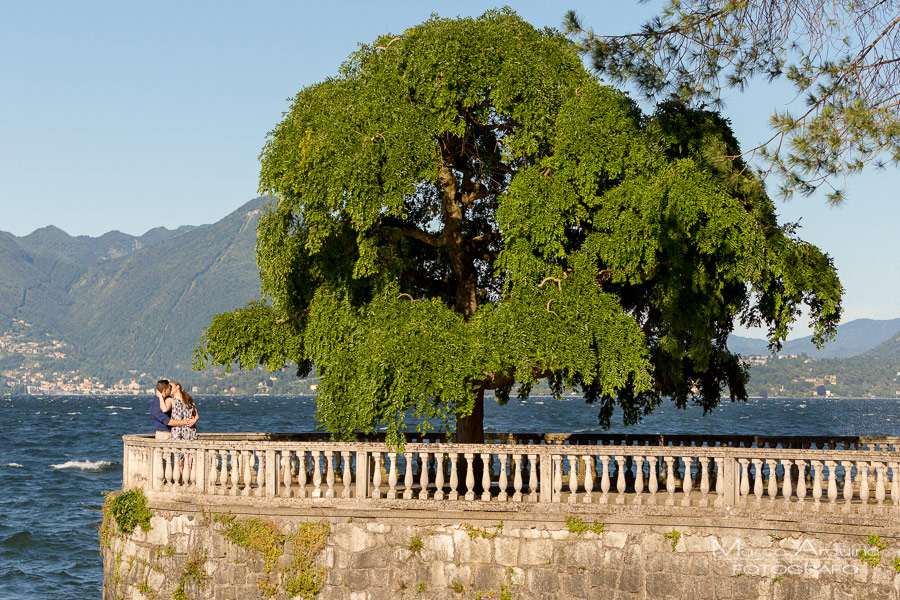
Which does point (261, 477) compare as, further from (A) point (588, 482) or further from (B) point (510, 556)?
(A) point (588, 482)

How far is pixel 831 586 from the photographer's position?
13.0 m

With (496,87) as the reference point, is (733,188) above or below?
below

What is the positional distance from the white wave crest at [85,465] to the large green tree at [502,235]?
3980 centimetres

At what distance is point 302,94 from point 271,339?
466 centimetres

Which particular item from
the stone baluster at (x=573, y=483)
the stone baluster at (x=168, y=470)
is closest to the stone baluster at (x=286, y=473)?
the stone baluster at (x=168, y=470)

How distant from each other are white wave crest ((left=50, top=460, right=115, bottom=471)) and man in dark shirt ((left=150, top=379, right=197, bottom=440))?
40417mm

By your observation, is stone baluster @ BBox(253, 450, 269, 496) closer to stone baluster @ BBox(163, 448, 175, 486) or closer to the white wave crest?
stone baluster @ BBox(163, 448, 175, 486)

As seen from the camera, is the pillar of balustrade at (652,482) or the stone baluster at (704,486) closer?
the pillar of balustrade at (652,482)

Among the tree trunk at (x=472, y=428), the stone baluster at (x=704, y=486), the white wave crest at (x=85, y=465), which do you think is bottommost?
the white wave crest at (x=85, y=465)

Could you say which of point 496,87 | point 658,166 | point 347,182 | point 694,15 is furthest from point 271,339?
point 694,15

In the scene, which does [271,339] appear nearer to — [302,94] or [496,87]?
[302,94]

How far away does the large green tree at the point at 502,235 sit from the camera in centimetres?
1529

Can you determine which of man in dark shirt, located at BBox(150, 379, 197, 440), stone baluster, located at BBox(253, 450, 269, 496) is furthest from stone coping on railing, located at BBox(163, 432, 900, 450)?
stone baluster, located at BBox(253, 450, 269, 496)

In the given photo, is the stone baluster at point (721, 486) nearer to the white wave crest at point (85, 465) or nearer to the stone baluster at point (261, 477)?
the stone baluster at point (261, 477)
